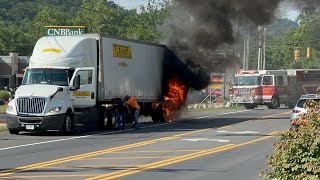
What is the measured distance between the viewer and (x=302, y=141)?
10.4 meters

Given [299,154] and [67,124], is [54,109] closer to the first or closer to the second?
[67,124]

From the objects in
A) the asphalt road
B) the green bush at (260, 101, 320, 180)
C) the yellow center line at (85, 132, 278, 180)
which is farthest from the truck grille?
the green bush at (260, 101, 320, 180)

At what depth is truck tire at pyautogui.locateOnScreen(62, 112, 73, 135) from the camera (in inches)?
1019

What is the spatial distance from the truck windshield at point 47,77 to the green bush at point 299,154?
16817 millimetres

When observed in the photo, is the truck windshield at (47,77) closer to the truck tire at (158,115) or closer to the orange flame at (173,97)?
the truck tire at (158,115)

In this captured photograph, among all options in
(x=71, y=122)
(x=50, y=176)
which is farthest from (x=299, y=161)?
(x=71, y=122)

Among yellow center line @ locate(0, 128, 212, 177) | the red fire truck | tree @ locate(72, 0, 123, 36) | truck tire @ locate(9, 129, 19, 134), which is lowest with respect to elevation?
yellow center line @ locate(0, 128, 212, 177)

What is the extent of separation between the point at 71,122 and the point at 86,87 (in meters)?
1.79

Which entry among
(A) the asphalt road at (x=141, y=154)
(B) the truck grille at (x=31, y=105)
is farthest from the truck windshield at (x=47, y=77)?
(A) the asphalt road at (x=141, y=154)

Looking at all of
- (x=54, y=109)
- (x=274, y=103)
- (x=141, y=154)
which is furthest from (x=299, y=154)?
(x=274, y=103)

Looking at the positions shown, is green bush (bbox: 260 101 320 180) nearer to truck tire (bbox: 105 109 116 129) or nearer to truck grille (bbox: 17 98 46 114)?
truck grille (bbox: 17 98 46 114)

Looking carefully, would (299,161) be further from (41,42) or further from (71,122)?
(41,42)

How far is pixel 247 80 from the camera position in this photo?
53.4m

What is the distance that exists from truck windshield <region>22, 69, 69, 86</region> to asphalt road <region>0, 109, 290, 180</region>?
2051 mm
